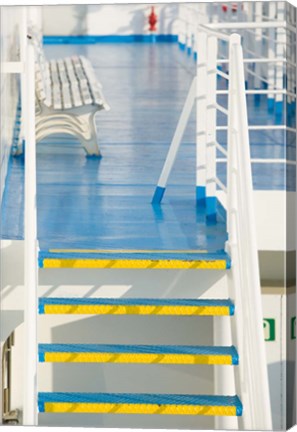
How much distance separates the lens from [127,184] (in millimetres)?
5887

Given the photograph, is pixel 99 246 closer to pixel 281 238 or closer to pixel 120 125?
pixel 281 238

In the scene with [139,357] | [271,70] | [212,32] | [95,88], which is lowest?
[139,357]

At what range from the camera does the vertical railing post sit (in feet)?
→ 16.2

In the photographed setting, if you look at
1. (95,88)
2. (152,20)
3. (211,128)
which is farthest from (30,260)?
(152,20)

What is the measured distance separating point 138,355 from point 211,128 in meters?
1.21

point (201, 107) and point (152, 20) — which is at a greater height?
point (152, 20)

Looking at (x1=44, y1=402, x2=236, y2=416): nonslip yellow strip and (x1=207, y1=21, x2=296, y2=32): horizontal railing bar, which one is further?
(x1=207, y1=21, x2=296, y2=32): horizontal railing bar

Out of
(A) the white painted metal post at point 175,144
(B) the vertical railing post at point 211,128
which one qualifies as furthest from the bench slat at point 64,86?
(B) the vertical railing post at point 211,128

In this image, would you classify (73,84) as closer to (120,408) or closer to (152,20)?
(120,408)

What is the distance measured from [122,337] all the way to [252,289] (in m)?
1.06

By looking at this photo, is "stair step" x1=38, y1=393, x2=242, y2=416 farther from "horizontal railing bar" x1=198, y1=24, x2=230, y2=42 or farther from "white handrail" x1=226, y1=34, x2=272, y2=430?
"horizontal railing bar" x1=198, y1=24, x2=230, y2=42

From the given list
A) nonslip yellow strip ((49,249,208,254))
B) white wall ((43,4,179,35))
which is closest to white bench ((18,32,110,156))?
nonslip yellow strip ((49,249,208,254))

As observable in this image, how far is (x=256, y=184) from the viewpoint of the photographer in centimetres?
570

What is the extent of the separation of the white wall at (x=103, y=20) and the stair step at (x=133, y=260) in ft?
23.6
